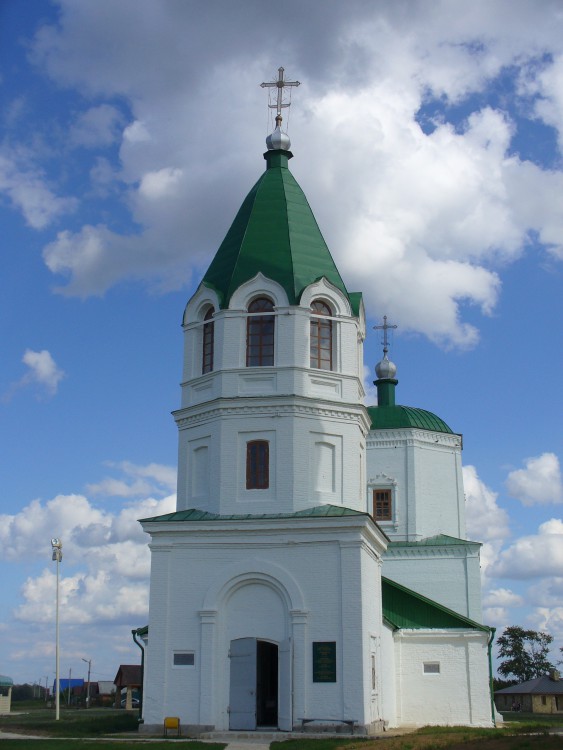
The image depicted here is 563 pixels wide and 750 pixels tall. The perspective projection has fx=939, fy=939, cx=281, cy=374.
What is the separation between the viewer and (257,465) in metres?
22.7

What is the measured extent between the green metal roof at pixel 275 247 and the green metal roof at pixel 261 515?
5188mm

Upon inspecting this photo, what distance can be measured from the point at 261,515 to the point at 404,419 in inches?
563

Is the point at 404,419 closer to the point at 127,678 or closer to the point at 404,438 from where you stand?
the point at 404,438

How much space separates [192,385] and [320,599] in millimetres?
6429

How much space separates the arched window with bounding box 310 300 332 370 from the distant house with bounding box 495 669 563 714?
Answer: 32089 mm

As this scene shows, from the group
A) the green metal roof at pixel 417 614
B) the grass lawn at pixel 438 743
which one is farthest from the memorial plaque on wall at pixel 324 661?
the green metal roof at pixel 417 614

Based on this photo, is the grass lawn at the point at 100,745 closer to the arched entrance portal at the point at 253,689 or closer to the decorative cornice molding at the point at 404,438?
the arched entrance portal at the point at 253,689

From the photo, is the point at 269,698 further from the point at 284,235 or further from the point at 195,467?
the point at 284,235

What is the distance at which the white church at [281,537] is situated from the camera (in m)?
21.0

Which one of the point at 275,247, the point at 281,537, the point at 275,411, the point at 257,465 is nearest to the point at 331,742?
the point at 281,537

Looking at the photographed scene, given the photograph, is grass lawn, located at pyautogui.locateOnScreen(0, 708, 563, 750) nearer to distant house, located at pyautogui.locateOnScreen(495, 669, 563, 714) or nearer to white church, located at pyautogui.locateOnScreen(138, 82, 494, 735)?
white church, located at pyautogui.locateOnScreen(138, 82, 494, 735)

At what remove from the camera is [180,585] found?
22.0 m

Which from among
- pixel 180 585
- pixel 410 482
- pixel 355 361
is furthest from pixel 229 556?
pixel 410 482

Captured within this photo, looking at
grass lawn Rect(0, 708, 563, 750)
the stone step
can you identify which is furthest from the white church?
grass lawn Rect(0, 708, 563, 750)
